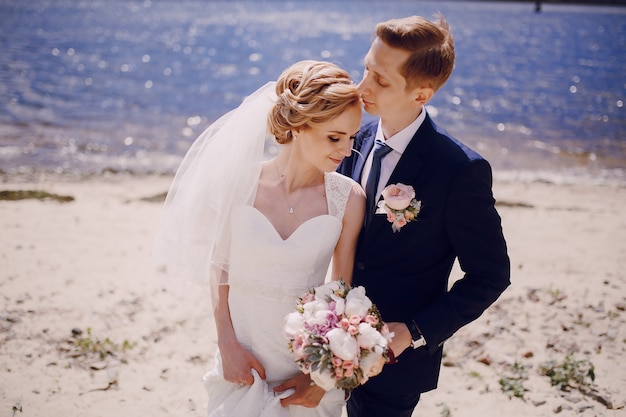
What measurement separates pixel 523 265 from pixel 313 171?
17.6 ft

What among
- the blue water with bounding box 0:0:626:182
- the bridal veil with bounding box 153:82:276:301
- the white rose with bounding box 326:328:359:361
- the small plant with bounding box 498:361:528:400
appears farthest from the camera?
the blue water with bounding box 0:0:626:182

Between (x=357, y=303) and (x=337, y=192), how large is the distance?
0.74 meters

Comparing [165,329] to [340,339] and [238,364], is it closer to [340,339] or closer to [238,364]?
[238,364]

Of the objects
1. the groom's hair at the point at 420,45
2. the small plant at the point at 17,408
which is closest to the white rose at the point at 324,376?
the groom's hair at the point at 420,45

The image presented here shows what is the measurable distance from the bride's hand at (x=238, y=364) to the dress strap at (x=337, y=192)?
2.86ft

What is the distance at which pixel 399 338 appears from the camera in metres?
2.97

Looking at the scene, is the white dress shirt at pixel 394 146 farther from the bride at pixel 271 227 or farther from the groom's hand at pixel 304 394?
the groom's hand at pixel 304 394

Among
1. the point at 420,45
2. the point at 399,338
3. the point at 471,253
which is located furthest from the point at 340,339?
the point at 420,45

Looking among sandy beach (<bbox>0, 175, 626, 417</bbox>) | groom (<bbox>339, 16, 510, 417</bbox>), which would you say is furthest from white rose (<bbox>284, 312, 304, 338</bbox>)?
sandy beach (<bbox>0, 175, 626, 417</bbox>)

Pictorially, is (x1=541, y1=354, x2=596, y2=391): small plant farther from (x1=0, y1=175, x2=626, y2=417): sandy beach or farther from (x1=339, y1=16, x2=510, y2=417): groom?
(x1=339, y1=16, x2=510, y2=417): groom

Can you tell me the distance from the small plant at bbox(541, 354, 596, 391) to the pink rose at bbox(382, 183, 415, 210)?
3199mm

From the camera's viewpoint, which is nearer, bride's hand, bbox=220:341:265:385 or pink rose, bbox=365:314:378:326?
pink rose, bbox=365:314:378:326

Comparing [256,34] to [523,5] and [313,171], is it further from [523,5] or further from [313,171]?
[523,5]

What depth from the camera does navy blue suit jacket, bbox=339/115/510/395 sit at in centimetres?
291
